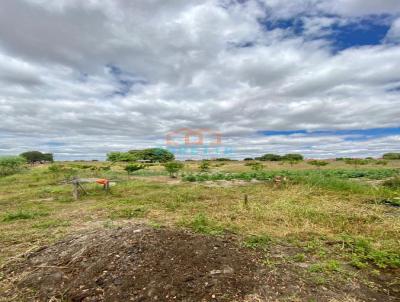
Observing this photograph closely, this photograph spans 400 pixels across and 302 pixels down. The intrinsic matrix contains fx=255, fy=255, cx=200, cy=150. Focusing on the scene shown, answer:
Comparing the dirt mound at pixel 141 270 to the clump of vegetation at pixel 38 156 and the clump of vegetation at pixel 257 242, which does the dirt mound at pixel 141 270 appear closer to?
the clump of vegetation at pixel 257 242

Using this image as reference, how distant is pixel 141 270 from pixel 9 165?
30.9 m

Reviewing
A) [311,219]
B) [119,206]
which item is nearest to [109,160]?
[119,206]

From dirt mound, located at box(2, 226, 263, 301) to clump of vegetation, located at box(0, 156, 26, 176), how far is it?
28.3m

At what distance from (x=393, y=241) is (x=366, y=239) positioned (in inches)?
17.3

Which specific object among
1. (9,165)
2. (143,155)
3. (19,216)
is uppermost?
(143,155)

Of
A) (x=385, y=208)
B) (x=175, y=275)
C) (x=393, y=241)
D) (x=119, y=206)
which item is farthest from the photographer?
(x=119, y=206)

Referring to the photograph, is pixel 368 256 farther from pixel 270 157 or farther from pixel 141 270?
pixel 270 157

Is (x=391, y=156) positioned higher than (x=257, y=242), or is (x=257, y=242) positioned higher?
(x=391, y=156)

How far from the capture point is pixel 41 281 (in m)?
3.44

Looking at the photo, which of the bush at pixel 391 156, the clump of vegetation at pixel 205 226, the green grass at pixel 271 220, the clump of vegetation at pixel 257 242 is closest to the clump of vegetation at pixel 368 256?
the green grass at pixel 271 220

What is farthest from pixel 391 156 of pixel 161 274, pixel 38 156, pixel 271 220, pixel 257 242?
pixel 38 156

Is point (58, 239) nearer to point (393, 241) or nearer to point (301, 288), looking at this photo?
point (301, 288)

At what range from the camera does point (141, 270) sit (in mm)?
3410

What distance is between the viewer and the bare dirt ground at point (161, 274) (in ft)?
9.81
